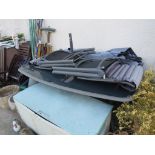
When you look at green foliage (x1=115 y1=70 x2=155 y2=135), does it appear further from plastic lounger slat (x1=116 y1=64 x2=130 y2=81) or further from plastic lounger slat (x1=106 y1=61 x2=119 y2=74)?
plastic lounger slat (x1=106 y1=61 x2=119 y2=74)

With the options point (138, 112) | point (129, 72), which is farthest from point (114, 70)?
point (138, 112)

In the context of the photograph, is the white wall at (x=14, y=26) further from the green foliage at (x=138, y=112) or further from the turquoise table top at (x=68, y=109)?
the green foliage at (x=138, y=112)

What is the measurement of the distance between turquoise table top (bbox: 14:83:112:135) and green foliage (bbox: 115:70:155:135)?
149mm

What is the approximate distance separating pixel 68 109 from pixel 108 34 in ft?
4.32

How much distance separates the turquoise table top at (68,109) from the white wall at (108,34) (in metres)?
1.03

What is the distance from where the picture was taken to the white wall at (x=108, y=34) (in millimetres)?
2170

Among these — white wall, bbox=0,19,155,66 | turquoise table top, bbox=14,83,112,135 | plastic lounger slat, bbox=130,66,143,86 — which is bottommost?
turquoise table top, bbox=14,83,112,135

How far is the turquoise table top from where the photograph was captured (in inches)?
60.2

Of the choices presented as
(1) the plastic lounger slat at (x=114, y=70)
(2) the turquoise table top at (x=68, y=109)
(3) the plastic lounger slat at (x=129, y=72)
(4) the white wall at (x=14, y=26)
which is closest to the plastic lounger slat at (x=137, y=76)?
(3) the plastic lounger slat at (x=129, y=72)

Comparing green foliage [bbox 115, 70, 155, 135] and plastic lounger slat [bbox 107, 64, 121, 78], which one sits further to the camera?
plastic lounger slat [bbox 107, 64, 121, 78]

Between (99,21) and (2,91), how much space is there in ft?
6.79

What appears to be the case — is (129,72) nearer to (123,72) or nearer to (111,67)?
(123,72)

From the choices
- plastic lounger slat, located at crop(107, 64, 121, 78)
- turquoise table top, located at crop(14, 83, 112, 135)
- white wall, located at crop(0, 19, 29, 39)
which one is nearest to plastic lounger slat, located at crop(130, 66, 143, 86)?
plastic lounger slat, located at crop(107, 64, 121, 78)

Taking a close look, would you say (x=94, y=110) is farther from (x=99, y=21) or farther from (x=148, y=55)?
(x=99, y=21)
